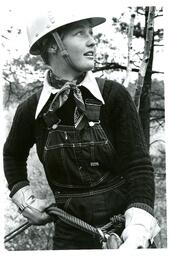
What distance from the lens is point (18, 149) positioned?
1.59 meters

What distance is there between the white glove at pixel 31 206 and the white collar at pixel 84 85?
0.29m

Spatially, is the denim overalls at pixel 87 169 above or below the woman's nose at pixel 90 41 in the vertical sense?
below

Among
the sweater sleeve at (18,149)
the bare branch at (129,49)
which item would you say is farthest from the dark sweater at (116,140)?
the bare branch at (129,49)

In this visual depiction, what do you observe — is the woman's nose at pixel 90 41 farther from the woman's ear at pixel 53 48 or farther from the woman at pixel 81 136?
the woman's ear at pixel 53 48

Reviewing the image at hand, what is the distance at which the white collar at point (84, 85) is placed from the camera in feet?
4.87

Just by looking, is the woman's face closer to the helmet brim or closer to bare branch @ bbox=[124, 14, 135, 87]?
the helmet brim

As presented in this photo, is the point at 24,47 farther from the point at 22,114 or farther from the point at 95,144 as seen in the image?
the point at 95,144

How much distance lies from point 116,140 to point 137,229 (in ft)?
0.99

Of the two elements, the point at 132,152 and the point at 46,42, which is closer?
the point at 132,152

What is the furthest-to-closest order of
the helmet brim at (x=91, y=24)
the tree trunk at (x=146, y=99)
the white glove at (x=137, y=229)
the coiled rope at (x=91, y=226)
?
1. the tree trunk at (x=146, y=99)
2. the helmet brim at (x=91, y=24)
3. the coiled rope at (x=91, y=226)
4. the white glove at (x=137, y=229)

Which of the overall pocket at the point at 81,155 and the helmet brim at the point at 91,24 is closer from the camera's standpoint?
the overall pocket at the point at 81,155

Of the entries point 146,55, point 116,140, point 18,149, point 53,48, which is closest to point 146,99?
point 146,55

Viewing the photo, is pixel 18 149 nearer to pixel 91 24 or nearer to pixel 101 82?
pixel 101 82

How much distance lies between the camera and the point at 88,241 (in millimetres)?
1500
